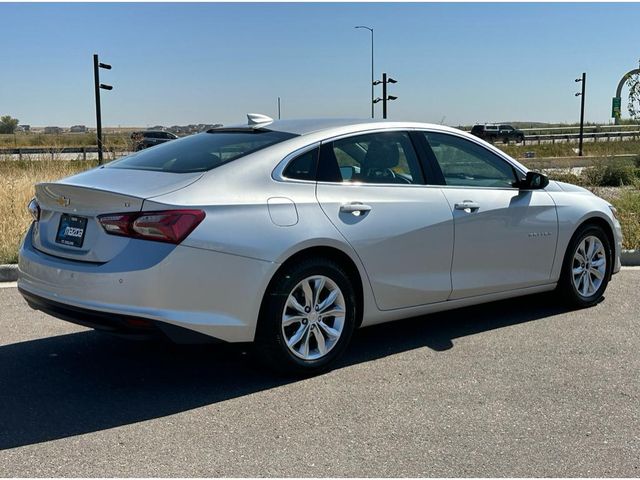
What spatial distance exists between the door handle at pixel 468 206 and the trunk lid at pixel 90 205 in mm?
1994

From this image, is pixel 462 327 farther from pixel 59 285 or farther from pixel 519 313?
pixel 59 285

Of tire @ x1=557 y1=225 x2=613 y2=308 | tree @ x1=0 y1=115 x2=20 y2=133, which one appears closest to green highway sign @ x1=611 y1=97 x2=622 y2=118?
tire @ x1=557 y1=225 x2=613 y2=308

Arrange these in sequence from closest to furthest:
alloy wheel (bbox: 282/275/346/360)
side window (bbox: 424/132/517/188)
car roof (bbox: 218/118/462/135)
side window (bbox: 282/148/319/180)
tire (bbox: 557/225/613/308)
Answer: alloy wheel (bbox: 282/275/346/360), side window (bbox: 282/148/319/180), car roof (bbox: 218/118/462/135), side window (bbox: 424/132/517/188), tire (bbox: 557/225/613/308)

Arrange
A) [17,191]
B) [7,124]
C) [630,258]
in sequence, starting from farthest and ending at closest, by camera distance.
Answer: [7,124]
[17,191]
[630,258]

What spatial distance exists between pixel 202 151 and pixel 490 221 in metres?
2.24

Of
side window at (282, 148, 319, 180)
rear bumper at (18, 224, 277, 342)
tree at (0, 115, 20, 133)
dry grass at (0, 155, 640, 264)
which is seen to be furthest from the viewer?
tree at (0, 115, 20, 133)

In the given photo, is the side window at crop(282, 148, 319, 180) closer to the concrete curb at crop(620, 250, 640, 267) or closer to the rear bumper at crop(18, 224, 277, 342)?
the rear bumper at crop(18, 224, 277, 342)

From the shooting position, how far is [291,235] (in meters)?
4.12

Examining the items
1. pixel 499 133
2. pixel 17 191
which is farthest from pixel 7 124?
pixel 17 191

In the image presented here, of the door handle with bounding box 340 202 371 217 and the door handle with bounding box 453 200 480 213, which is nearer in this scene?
the door handle with bounding box 340 202 371 217

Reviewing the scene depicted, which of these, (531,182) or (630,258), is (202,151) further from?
(630,258)

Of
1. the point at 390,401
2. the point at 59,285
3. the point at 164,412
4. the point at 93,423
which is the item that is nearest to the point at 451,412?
the point at 390,401

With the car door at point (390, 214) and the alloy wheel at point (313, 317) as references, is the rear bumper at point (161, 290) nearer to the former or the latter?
the alloy wheel at point (313, 317)

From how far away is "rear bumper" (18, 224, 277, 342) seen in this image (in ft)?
12.3
